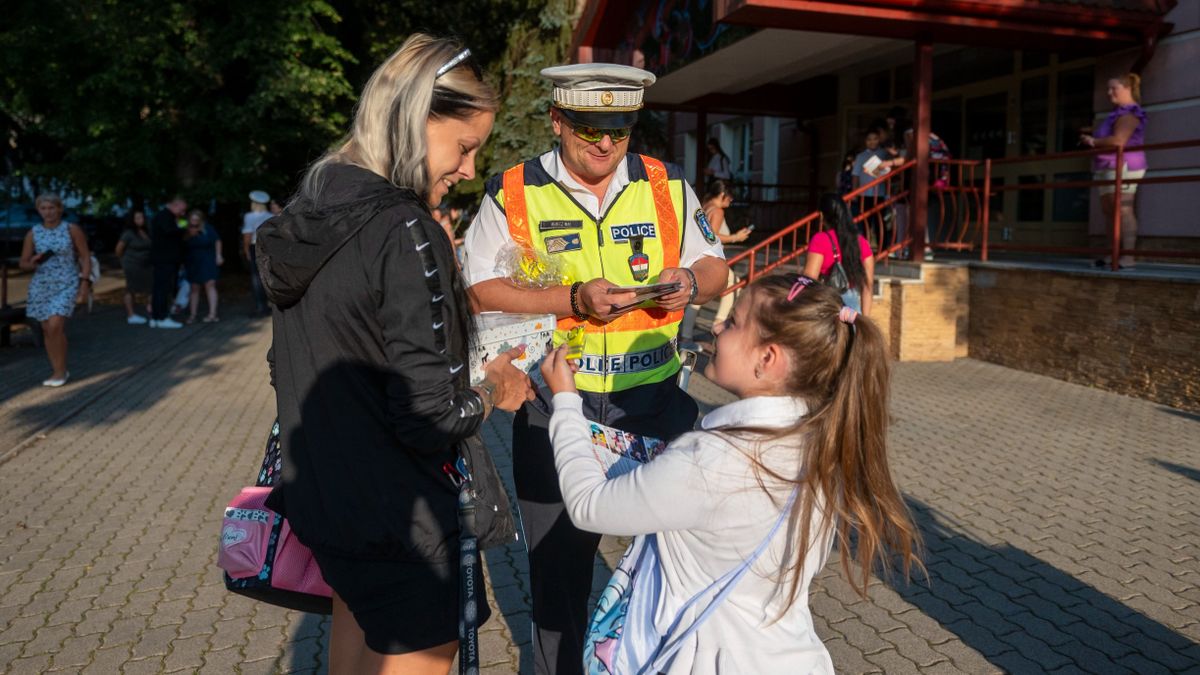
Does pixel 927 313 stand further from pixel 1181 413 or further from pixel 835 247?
pixel 835 247

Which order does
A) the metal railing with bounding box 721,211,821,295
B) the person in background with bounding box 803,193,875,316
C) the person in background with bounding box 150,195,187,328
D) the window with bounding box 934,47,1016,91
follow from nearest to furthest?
the person in background with bounding box 803,193,875,316, the metal railing with bounding box 721,211,821,295, the window with bounding box 934,47,1016,91, the person in background with bounding box 150,195,187,328

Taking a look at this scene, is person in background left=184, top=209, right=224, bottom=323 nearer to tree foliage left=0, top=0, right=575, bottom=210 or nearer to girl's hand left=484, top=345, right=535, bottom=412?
tree foliage left=0, top=0, right=575, bottom=210

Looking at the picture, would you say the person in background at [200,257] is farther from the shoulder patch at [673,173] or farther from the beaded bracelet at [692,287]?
the beaded bracelet at [692,287]

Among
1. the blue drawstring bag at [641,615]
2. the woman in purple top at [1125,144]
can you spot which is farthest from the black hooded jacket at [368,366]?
the woman in purple top at [1125,144]

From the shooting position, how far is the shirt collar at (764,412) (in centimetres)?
188

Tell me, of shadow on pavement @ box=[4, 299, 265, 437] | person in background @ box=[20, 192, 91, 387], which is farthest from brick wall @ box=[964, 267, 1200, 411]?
person in background @ box=[20, 192, 91, 387]

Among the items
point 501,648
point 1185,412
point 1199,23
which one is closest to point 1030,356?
point 1185,412

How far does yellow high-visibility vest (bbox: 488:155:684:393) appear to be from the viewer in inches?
108

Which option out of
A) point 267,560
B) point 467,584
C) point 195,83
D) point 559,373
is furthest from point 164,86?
point 467,584

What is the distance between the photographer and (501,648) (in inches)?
143

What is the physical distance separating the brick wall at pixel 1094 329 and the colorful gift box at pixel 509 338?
23.3 ft

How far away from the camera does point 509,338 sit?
6.95 feet

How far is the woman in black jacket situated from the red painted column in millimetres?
9020

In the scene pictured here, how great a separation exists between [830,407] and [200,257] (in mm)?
14016
